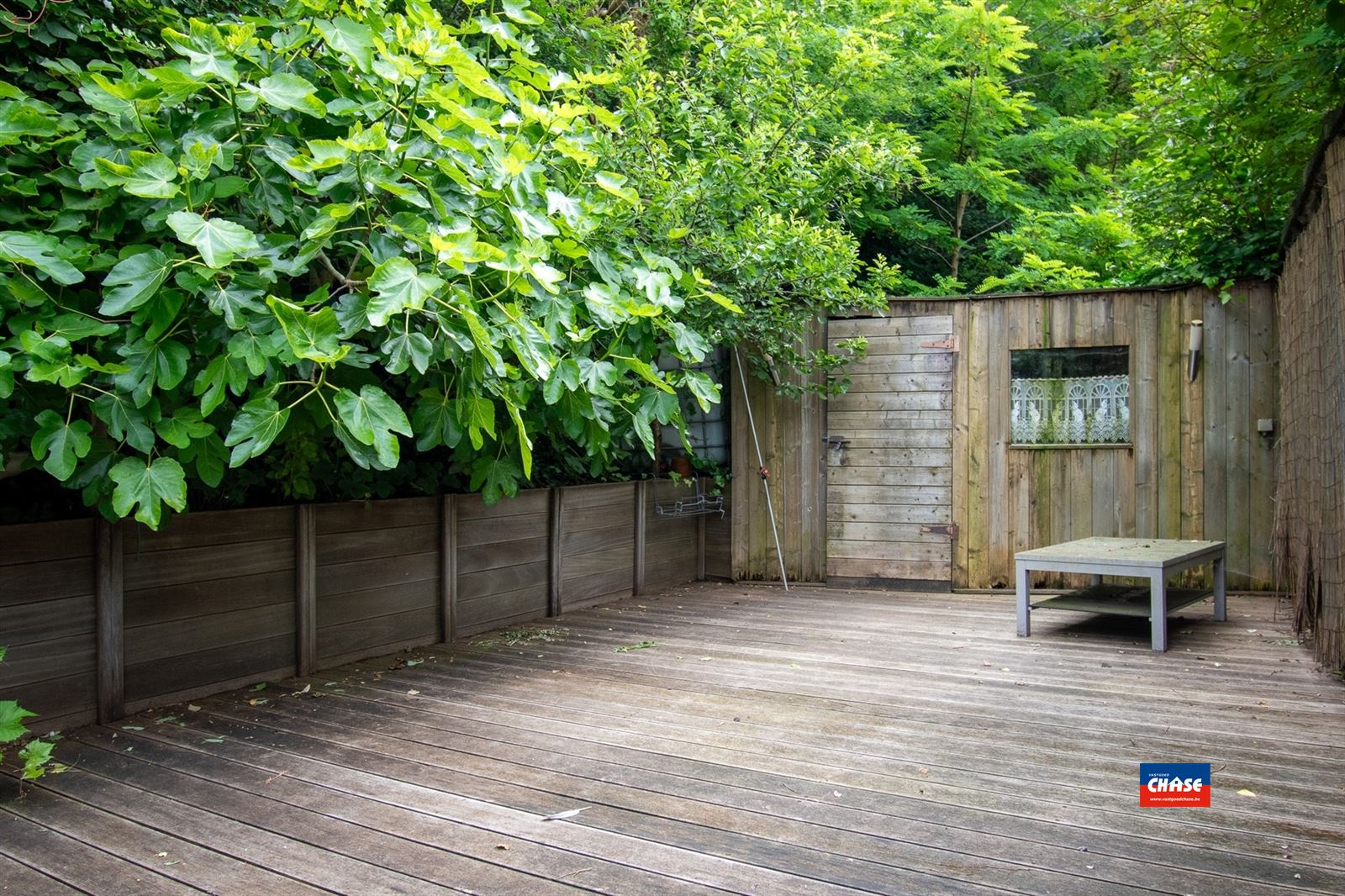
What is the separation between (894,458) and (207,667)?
4235 mm

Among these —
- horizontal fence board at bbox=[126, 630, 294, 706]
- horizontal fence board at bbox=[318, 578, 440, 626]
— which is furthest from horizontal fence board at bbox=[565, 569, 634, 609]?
horizontal fence board at bbox=[126, 630, 294, 706]

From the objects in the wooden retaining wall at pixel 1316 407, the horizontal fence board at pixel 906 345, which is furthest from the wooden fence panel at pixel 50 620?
the horizontal fence board at pixel 906 345

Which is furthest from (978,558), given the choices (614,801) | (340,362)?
(340,362)

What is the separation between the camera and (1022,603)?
462cm

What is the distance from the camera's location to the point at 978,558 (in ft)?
19.8

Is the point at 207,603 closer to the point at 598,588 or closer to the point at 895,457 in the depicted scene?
the point at 598,588

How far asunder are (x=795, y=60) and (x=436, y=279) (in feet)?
14.1

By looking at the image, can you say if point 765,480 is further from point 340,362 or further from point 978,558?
point 340,362

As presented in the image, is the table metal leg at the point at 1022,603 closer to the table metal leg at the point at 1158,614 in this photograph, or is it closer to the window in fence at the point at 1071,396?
the table metal leg at the point at 1158,614

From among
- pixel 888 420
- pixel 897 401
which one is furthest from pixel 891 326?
pixel 888 420

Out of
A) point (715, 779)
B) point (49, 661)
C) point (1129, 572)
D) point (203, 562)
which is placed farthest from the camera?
point (1129, 572)

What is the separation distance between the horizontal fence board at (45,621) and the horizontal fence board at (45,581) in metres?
0.02

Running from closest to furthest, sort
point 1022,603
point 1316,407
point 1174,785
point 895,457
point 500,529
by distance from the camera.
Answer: point 1174,785 → point 1316,407 → point 1022,603 → point 500,529 → point 895,457

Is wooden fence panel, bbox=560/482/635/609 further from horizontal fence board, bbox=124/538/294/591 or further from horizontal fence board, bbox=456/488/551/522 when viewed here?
horizontal fence board, bbox=124/538/294/591
